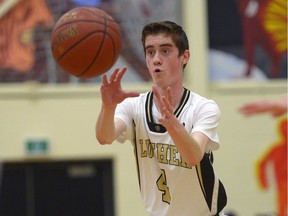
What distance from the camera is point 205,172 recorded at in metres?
5.30

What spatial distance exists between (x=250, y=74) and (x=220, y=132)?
3.31 ft

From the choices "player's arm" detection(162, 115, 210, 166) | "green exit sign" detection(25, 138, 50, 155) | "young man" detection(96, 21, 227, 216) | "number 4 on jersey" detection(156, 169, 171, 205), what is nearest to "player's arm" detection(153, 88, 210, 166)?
"player's arm" detection(162, 115, 210, 166)

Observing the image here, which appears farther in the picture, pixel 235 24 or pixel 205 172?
pixel 235 24

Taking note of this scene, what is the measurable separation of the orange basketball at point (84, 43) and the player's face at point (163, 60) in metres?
0.65

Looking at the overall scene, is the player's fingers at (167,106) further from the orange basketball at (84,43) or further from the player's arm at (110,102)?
the orange basketball at (84,43)

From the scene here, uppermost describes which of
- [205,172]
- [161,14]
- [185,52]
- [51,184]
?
[161,14]

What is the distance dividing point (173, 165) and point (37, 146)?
21.4ft

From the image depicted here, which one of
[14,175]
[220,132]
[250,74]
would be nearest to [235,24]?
[250,74]

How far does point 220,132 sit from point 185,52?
6.81m

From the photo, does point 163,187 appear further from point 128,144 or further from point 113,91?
point 128,144

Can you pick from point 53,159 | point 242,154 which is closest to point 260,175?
point 242,154

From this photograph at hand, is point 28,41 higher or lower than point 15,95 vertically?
higher

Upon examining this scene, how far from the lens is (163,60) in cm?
510

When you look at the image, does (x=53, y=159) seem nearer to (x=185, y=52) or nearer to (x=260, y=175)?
(x=260, y=175)
